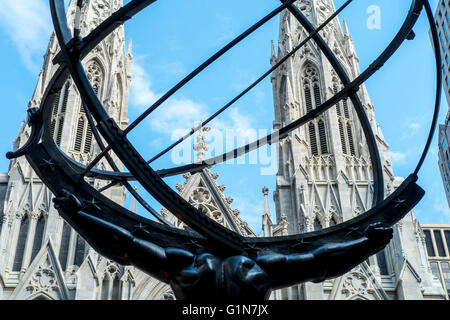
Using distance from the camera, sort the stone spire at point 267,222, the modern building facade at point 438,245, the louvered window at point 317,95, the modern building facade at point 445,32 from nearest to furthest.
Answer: the stone spire at point 267,222
the louvered window at point 317,95
the modern building facade at point 445,32
the modern building facade at point 438,245

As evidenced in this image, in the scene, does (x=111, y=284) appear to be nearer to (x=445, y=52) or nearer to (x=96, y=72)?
(x=96, y=72)

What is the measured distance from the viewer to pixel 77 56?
7.04 m

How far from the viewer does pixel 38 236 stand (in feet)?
92.2

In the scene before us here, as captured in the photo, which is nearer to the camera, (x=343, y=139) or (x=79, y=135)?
(x=79, y=135)

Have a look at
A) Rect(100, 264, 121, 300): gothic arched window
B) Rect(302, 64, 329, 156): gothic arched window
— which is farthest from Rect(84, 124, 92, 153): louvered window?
Rect(302, 64, 329, 156): gothic arched window

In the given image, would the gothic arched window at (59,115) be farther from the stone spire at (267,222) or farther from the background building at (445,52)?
the background building at (445,52)

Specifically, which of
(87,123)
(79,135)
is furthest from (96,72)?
(79,135)

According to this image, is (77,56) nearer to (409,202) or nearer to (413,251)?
(409,202)

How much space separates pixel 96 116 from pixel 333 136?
1039 inches

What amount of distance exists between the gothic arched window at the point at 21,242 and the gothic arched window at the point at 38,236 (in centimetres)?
43

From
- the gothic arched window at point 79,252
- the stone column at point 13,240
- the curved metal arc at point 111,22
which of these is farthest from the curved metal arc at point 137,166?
the stone column at point 13,240

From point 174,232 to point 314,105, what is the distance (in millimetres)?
27355

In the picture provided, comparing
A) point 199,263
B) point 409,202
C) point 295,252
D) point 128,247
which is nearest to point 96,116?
point 128,247

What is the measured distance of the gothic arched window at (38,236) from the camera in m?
27.6
